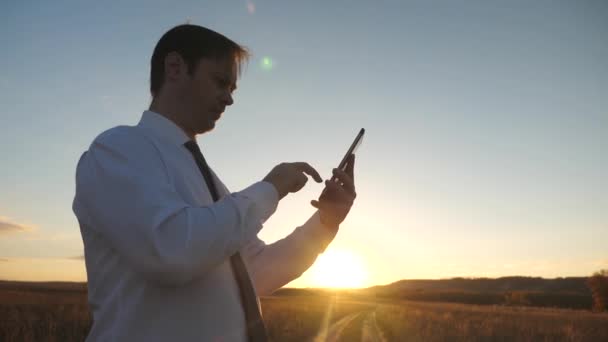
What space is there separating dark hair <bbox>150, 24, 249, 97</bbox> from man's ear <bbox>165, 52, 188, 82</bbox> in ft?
0.05

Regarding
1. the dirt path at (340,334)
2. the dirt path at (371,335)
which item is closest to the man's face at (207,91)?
the dirt path at (340,334)

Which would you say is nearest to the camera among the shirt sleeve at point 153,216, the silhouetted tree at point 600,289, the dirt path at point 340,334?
the shirt sleeve at point 153,216

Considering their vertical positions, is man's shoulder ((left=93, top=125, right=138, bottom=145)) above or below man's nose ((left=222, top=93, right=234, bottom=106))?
below

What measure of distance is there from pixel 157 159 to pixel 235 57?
675mm

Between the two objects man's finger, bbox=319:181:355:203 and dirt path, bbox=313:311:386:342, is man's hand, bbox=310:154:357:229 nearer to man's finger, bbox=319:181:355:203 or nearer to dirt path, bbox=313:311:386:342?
man's finger, bbox=319:181:355:203

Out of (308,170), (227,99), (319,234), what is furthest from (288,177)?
(319,234)

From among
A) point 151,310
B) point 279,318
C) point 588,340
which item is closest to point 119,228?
point 151,310

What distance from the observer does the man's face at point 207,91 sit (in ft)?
6.34

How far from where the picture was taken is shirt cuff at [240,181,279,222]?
1.52m

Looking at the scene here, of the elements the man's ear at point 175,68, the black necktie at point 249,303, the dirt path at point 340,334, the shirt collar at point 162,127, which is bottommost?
the dirt path at point 340,334

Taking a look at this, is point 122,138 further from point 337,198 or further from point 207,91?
point 337,198

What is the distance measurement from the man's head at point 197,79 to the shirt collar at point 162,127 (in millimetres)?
100

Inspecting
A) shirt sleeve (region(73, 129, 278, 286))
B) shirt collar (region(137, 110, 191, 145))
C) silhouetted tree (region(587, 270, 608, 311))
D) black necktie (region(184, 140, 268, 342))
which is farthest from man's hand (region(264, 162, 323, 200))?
silhouetted tree (region(587, 270, 608, 311))

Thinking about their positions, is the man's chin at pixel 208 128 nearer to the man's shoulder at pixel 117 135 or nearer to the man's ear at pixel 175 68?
the man's ear at pixel 175 68
